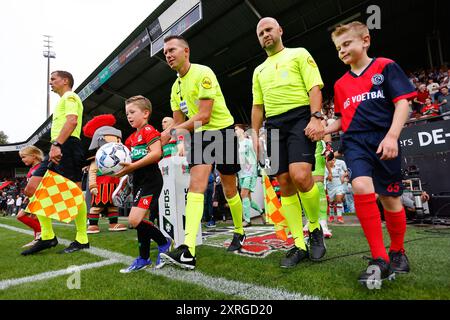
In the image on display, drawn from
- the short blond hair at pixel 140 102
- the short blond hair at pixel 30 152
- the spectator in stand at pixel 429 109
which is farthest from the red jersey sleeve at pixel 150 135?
the spectator in stand at pixel 429 109

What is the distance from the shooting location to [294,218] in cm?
255

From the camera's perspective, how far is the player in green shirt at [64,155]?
3461mm

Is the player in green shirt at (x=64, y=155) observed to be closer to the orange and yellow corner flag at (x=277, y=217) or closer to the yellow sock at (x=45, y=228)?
the yellow sock at (x=45, y=228)

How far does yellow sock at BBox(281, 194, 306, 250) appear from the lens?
2.48 meters

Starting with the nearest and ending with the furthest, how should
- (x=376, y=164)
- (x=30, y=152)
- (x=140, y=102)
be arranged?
(x=376, y=164) < (x=140, y=102) < (x=30, y=152)

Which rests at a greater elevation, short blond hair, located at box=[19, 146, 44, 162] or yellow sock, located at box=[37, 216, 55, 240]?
short blond hair, located at box=[19, 146, 44, 162]

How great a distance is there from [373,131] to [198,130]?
1525mm

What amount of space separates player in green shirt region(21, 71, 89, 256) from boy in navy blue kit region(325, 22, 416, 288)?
314 centimetres

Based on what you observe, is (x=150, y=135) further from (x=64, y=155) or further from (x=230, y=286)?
(x=64, y=155)

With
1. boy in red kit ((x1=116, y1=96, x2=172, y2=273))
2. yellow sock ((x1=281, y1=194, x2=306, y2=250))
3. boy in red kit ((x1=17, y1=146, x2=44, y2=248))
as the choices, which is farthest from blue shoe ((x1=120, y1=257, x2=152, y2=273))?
boy in red kit ((x1=17, y1=146, x2=44, y2=248))

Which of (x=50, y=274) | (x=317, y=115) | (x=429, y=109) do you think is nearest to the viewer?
(x=317, y=115)

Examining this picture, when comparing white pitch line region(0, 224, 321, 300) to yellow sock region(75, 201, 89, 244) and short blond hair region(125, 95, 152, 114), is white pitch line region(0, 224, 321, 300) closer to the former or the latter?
short blond hair region(125, 95, 152, 114)

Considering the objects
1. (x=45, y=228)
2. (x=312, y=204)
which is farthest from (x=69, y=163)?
(x=312, y=204)

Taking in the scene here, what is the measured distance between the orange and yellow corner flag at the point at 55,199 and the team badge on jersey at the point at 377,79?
11.2ft
